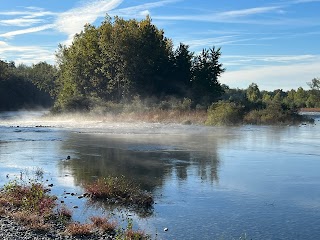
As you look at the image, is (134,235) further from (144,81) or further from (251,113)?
(144,81)

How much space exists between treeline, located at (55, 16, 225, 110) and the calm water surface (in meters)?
44.1

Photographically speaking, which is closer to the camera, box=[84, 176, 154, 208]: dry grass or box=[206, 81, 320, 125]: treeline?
box=[84, 176, 154, 208]: dry grass

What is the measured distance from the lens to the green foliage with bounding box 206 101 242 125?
2505 inches

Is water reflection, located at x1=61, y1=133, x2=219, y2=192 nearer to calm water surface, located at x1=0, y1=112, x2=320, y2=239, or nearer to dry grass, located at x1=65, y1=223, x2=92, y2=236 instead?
calm water surface, located at x1=0, y1=112, x2=320, y2=239

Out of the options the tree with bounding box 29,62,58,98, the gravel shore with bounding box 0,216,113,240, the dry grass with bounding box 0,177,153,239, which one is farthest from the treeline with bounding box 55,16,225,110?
the gravel shore with bounding box 0,216,113,240

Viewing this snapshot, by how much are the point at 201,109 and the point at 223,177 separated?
49.3 meters

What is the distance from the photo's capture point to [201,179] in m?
21.3

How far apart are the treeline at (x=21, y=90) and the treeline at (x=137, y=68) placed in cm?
5041

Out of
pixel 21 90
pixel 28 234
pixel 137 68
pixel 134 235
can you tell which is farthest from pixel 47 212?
pixel 21 90

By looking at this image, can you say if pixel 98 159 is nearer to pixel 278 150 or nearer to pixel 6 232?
pixel 278 150

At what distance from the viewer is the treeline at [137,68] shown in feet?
268

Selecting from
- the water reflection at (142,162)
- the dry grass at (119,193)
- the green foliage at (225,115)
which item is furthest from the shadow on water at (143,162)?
the green foliage at (225,115)

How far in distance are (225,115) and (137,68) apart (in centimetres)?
2413

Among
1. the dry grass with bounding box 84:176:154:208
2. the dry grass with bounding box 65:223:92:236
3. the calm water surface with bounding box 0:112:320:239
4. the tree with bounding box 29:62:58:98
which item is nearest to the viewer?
the dry grass with bounding box 65:223:92:236
